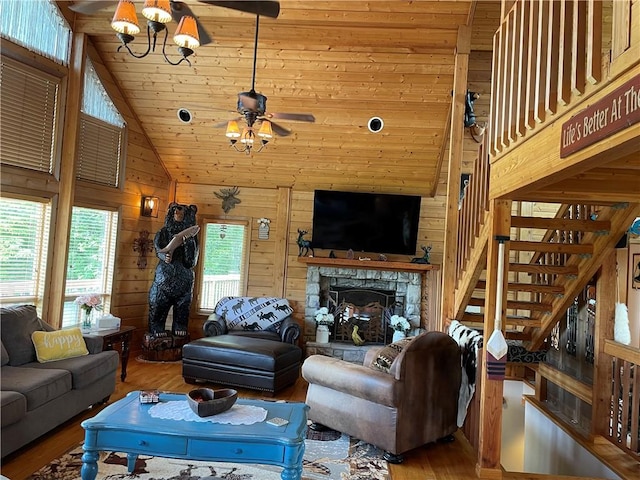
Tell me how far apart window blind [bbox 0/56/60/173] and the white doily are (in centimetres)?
311

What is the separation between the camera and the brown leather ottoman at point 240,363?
484cm

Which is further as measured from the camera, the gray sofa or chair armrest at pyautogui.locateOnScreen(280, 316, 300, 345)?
chair armrest at pyautogui.locateOnScreen(280, 316, 300, 345)

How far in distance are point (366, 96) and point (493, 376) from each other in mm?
3567

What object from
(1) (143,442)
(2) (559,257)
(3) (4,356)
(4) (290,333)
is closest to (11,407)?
(3) (4,356)

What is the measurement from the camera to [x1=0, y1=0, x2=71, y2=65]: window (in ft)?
14.7

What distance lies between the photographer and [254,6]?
9.62 ft

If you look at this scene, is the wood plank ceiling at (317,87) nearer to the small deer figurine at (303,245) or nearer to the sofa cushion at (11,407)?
the small deer figurine at (303,245)

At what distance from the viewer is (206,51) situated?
17.7 feet

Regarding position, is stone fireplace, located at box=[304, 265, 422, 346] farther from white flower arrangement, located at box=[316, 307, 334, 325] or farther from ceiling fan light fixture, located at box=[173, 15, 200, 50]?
ceiling fan light fixture, located at box=[173, 15, 200, 50]

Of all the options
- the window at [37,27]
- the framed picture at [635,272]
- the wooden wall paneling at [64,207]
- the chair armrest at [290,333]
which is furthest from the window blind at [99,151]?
the framed picture at [635,272]

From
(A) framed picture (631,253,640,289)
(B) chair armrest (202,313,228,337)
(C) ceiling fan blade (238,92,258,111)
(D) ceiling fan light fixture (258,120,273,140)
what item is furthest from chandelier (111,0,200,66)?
(A) framed picture (631,253,640,289)

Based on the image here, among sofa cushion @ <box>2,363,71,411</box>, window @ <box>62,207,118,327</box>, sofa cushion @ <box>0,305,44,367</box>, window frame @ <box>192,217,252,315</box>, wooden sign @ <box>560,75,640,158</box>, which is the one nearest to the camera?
wooden sign @ <box>560,75,640,158</box>

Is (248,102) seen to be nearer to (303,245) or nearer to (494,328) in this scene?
(494,328)

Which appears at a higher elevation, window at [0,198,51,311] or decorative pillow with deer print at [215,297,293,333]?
window at [0,198,51,311]
